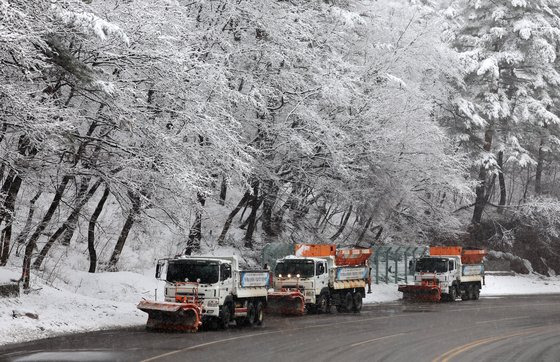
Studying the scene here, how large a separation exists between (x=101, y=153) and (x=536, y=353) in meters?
14.4

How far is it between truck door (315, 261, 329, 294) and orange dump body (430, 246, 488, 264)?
13010 mm

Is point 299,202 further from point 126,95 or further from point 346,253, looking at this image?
point 126,95

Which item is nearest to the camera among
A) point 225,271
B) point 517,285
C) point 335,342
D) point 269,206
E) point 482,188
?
point 335,342

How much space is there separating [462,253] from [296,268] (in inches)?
607

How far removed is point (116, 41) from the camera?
20.8 meters

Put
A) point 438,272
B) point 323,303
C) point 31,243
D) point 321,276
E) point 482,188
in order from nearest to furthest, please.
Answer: point 31,243
point 321,276
point 323,303
point 438,272
point 482,188

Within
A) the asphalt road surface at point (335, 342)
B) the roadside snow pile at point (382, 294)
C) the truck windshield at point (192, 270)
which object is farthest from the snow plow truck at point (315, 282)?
the roadside snow pile at point (382, 294)

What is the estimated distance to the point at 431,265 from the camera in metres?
38.7

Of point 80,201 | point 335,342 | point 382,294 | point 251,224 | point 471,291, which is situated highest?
point 251,224

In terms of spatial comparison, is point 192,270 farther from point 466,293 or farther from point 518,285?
point 518,285

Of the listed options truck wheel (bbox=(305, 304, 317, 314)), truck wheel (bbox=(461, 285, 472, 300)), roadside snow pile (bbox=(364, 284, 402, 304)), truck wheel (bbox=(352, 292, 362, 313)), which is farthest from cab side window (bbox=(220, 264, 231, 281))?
truck wheel (bbox=(461, 285, 472, 300))

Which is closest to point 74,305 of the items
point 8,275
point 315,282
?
point 8,275

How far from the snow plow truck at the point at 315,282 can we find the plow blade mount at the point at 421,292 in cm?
615

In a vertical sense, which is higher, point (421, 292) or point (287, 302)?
point (421, 292)
